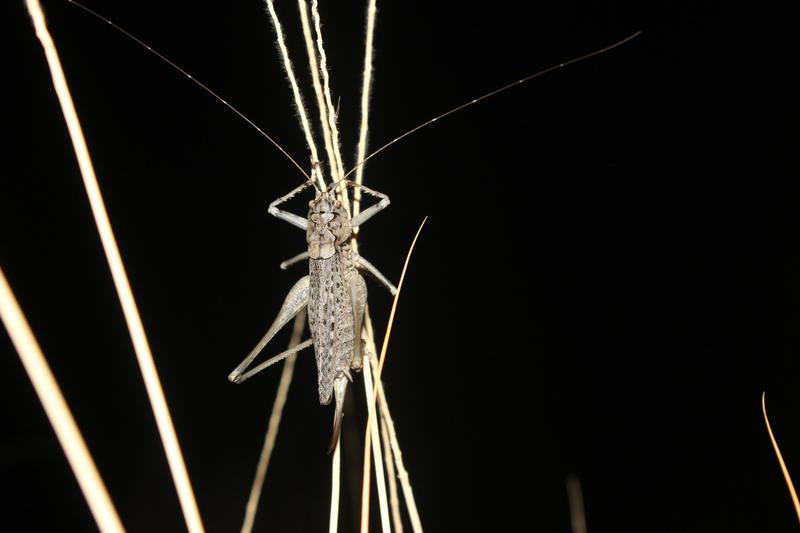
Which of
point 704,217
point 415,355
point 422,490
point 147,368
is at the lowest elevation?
point 147,368

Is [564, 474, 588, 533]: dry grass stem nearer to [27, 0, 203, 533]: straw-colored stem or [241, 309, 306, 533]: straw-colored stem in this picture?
[241, 309, 306, 533]: straw-colored stem

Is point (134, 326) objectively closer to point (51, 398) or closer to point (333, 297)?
point (51, 398)

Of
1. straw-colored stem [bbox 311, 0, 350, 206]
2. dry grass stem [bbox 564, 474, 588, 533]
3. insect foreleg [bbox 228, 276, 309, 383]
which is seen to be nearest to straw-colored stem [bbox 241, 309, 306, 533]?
insect foreleg [bbox 228, 276, 309, 383]

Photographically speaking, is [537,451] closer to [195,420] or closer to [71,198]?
[195,420]

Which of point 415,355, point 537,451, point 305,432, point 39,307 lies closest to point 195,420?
point 305,432

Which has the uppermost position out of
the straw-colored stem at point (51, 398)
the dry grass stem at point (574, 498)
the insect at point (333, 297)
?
the insect at point (333, 297)

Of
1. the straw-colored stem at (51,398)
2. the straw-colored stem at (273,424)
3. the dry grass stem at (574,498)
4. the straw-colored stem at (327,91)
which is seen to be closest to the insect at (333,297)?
the straw-colored stem at (273,424)

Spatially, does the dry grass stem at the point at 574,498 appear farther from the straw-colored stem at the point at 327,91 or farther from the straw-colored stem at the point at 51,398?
the straw-colored stem at the point at 51,398

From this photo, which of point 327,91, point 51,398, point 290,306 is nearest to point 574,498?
point 290,306
